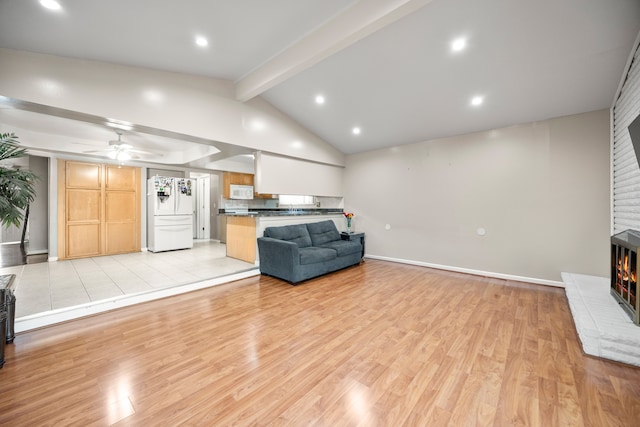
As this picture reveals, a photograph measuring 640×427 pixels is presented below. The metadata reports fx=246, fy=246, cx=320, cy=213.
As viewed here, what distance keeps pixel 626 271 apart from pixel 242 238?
540cm

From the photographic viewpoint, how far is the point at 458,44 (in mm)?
2785

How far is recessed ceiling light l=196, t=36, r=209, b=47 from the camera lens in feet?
8.85

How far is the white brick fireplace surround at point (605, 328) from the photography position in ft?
6.55

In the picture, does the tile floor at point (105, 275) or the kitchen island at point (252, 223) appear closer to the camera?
the tile floor at point (105, 275)

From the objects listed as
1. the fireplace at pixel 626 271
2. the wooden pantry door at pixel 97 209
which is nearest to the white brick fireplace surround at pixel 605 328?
the fireplace at pixel 626 271

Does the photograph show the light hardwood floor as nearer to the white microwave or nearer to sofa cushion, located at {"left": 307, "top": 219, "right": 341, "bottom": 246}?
sofa cushion, located at {"left": 307, "top": 219, "right": 341, "bottom": 246}

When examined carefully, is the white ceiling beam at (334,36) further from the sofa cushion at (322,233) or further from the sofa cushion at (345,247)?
the sofa cushion at (345,247)

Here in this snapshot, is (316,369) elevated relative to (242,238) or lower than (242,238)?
lower

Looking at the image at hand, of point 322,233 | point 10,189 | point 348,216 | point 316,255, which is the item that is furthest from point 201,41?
point 348,216


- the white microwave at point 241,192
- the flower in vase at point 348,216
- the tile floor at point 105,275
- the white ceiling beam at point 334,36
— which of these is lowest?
the tile floor at point 105,275

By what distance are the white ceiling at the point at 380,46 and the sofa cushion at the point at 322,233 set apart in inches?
97.0

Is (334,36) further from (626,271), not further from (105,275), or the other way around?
(105,275)

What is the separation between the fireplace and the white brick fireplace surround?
85mm

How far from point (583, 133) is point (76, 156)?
31.2 ft
